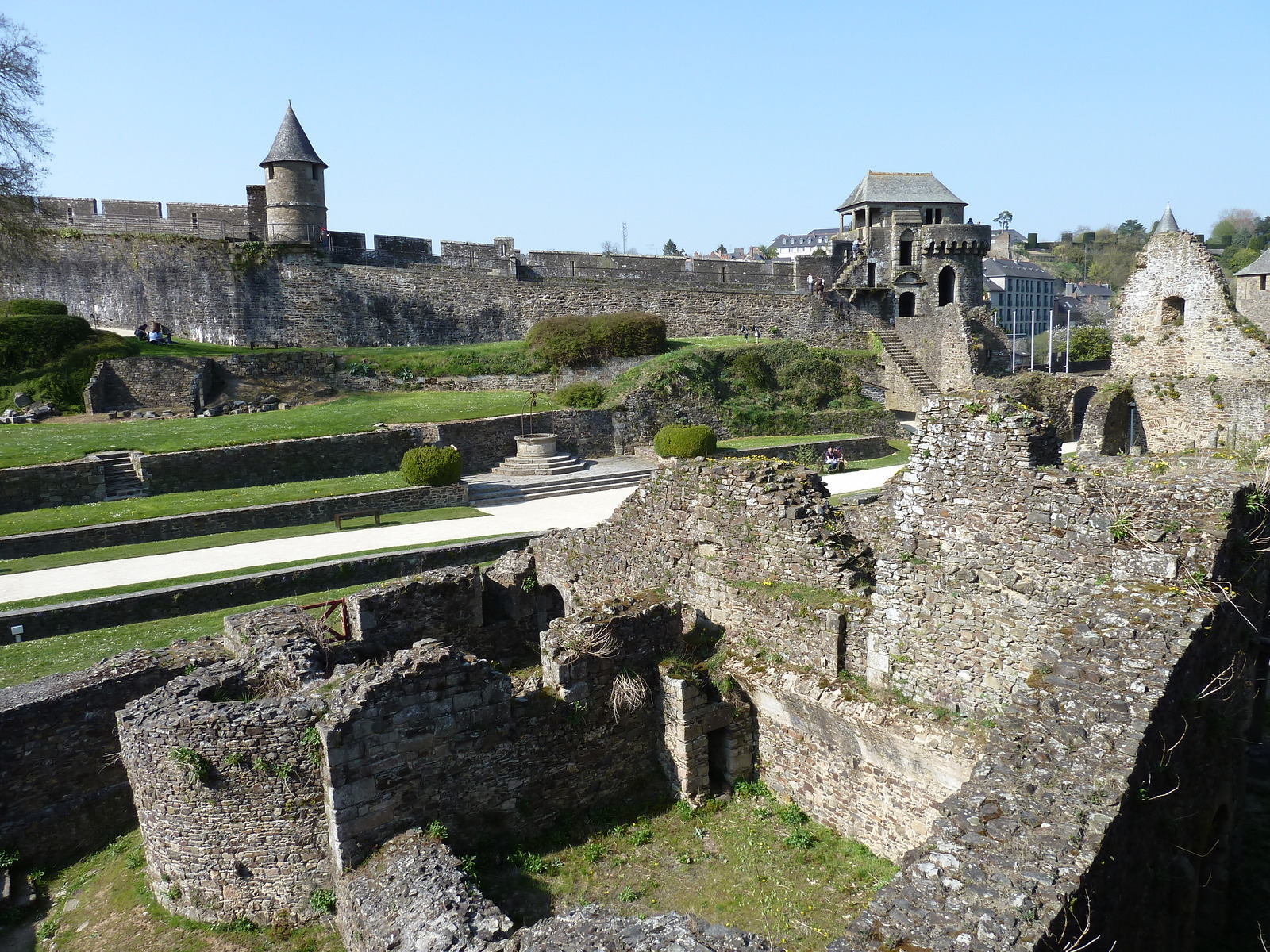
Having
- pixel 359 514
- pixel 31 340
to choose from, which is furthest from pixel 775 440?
pixel 31 340

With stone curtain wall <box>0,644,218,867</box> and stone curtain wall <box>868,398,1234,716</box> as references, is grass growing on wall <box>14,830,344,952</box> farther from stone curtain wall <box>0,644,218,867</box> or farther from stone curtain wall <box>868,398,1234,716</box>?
stone curtain wall <box>868,398,1234,716</box>

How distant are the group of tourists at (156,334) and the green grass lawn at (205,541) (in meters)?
18.1

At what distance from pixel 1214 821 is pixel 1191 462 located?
4.46 metres

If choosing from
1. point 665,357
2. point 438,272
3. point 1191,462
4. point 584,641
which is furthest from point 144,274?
point 1191,462

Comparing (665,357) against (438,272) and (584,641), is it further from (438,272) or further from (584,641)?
(584,641)

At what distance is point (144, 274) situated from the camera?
36.4 m

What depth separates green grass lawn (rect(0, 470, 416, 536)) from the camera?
18172mm

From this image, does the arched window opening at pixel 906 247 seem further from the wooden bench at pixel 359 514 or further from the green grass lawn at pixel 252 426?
the wooden bench at pixel 359 514

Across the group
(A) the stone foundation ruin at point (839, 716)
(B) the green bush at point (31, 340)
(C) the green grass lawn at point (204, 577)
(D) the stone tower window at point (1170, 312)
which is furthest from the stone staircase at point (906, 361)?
(B) the green bush at point (31, 340)

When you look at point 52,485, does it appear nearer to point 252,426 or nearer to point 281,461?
point 281,461

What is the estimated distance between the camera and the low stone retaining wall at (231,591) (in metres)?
13.2

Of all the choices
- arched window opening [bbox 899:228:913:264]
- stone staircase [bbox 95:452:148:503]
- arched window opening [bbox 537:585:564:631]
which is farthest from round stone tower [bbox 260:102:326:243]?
arched window opening [bbox 537:585:564:631]

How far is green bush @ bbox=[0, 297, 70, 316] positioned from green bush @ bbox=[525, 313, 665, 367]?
1683 cm

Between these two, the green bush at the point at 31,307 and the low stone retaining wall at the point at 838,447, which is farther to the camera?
the green bush at the point at 31,307
